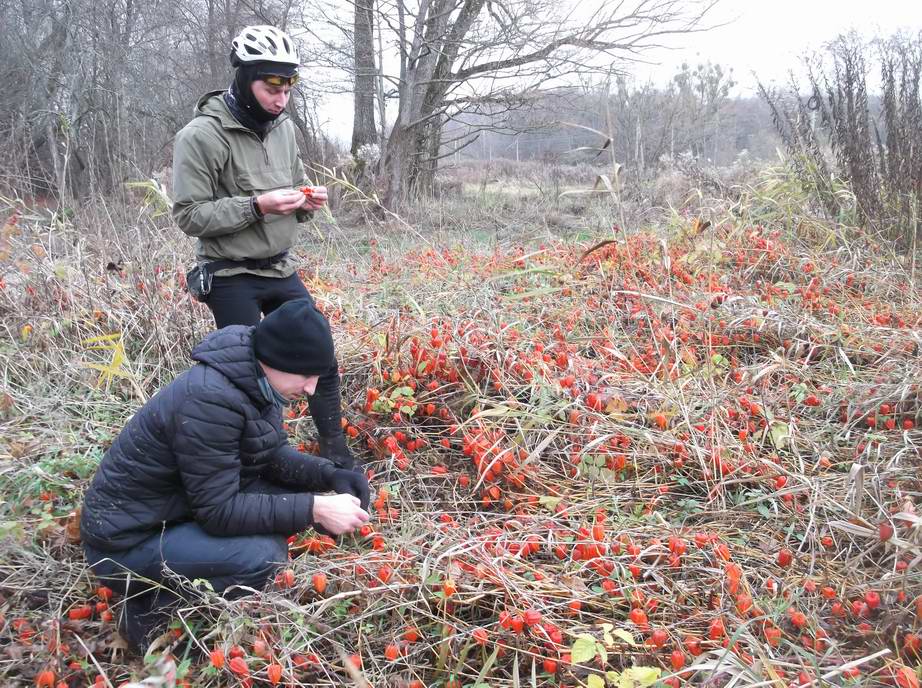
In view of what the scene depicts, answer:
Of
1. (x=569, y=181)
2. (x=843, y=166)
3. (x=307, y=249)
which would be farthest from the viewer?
(x=569, y=181)

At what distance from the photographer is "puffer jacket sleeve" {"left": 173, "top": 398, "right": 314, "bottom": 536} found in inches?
66.4

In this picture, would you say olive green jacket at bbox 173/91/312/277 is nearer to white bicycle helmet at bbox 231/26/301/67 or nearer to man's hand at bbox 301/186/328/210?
man's hand at bbox 301/186/328/210

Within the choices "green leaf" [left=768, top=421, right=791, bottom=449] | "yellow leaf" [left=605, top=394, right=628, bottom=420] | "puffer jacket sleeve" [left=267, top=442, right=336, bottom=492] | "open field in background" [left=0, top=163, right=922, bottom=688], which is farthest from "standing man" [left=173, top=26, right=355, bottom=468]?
"green leaf" [left=768, top=421, right=791, bottom=449]

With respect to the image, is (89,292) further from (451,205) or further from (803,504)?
(451,205)

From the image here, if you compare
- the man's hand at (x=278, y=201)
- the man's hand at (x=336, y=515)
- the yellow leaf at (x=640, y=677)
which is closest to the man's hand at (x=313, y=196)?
the man's hand at (x=278, y=201)

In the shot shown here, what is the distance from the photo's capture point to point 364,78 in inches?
357

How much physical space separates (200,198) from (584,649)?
187 cm

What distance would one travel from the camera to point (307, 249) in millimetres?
6781

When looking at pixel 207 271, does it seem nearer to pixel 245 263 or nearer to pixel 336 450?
pixel 245 263

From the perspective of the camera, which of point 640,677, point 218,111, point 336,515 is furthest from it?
point 218,111

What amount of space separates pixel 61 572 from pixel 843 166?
5.76 metres

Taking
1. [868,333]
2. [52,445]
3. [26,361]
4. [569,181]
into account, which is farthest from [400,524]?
[569,181]

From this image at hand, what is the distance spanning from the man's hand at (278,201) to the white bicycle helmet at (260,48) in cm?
43

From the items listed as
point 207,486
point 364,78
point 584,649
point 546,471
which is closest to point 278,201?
point 207,486
